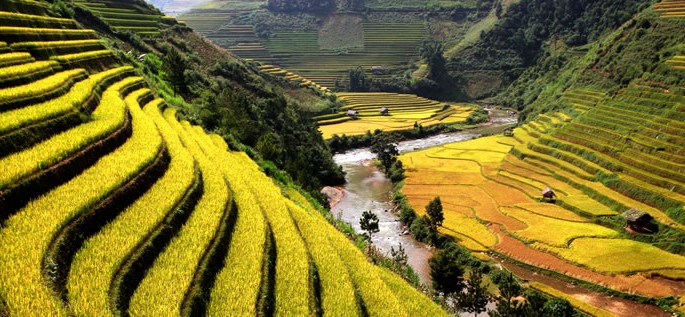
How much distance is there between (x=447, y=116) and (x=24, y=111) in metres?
92.3

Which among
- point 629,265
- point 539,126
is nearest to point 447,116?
point 539,126

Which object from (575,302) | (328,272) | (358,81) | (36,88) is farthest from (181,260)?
(358,81)

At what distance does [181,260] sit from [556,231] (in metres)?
35.5

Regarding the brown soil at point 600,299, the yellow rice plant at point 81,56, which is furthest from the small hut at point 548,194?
the yellow rice plant at point 81,56

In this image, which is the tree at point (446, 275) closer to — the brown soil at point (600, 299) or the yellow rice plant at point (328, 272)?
the brown soil at point (600, 299)

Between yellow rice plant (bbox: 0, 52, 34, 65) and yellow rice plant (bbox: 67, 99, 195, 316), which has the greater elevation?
yellow rice plant (bbox: 0, 52, 34, 65)

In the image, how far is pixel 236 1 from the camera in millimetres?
188000

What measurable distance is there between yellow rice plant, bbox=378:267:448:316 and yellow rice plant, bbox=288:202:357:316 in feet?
9.75

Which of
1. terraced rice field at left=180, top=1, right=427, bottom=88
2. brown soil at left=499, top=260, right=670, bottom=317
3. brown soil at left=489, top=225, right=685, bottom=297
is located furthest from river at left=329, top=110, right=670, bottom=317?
terraced rice field at left=180, top=1, right=427, bottom=88

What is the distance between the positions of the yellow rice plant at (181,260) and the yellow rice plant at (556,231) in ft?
98.0

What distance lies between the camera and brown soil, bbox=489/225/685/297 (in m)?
30.5

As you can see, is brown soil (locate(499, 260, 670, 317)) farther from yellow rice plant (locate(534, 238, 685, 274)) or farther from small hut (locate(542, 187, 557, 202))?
small hut (locate(542, 187, 557, 202))

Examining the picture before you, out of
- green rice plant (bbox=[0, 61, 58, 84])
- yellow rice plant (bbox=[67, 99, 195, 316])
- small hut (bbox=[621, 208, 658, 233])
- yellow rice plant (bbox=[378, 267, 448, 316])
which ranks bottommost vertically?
small hut (bbox=[621, 208, 658, 233])

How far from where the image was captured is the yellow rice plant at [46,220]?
32.5ft
